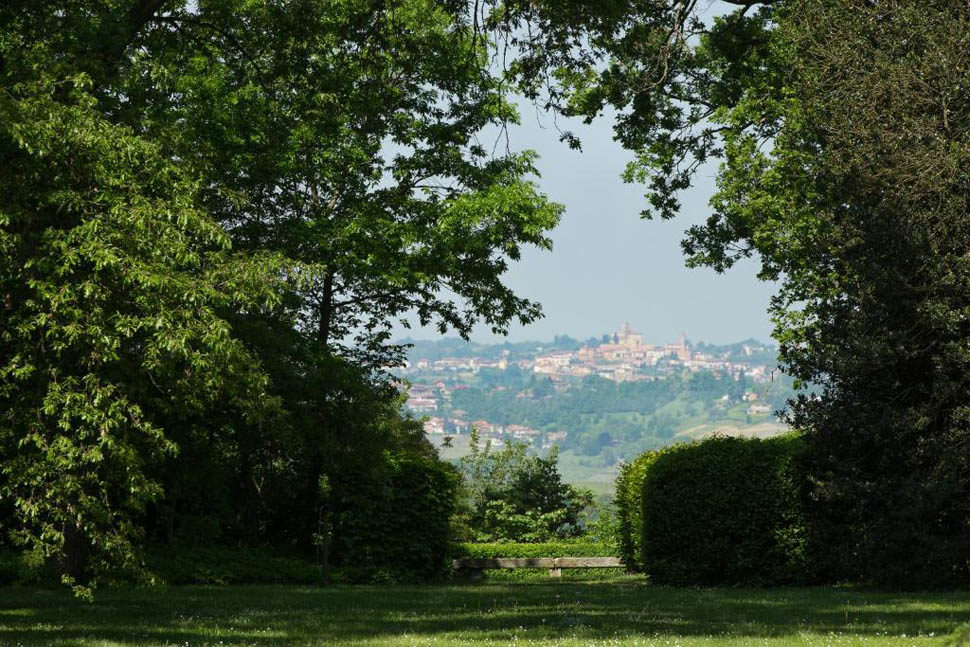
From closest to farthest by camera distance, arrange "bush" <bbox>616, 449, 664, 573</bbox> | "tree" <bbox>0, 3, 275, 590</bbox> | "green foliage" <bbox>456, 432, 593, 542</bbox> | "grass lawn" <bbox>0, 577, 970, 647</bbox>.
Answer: "grass lawn" <bbox>0, 577, 970, 647</bbox>, "tree" <bbox>0, 3, 275, 590</bbox>, "bush" <bbox>616, 449, 664, 573</bbox>, "green foliage" <bbox>456, 432, 593, 542</bbox>

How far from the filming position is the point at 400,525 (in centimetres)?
2327

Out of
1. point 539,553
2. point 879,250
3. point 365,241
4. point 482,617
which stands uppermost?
point 365,241

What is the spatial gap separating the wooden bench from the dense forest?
2.57 m

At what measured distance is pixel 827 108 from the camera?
1823cm

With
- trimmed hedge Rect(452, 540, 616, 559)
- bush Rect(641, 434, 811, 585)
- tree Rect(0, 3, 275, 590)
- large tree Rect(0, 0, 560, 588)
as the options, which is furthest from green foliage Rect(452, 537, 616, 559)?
tree Rect(0, 3, 275, 590)

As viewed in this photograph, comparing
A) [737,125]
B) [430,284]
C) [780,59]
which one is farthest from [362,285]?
[780,59]

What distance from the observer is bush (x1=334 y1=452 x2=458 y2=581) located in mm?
22750

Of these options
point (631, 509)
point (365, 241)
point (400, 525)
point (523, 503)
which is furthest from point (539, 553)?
point (365, 241)

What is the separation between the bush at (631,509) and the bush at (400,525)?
4.19 meters

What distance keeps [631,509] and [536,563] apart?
343 centimetres

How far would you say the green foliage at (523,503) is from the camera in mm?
32188

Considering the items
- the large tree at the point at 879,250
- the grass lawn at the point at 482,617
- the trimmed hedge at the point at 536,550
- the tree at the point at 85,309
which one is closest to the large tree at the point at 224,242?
the tree at the point at 85,309

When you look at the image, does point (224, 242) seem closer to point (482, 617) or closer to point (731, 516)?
point (482, 617)

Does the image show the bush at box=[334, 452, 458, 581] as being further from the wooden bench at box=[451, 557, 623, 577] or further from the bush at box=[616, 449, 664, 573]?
the bush at box=[616, 449, 664, 573]
